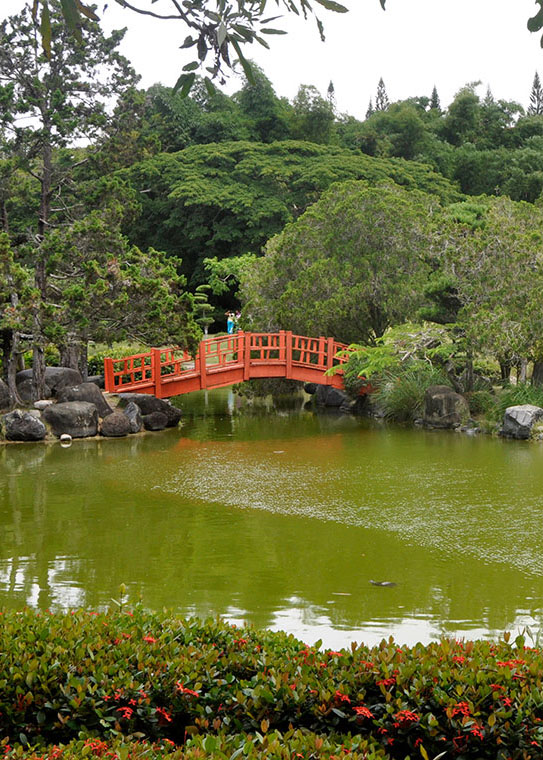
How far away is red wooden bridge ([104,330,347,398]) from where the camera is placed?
14422 millimetres

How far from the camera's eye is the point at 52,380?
46.0 ft

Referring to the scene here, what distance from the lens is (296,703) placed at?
2734mm

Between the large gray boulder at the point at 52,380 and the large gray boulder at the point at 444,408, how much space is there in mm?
6017

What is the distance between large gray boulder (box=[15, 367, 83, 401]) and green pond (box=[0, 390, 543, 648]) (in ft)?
6.28

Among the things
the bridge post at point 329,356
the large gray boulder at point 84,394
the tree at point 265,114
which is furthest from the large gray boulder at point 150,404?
the tree at point 265,114

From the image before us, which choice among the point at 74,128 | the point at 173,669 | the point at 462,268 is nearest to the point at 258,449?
the point at 462,268

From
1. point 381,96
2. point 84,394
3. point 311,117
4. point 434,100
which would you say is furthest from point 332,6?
point 381,96

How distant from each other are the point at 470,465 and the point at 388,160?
21.9 meters

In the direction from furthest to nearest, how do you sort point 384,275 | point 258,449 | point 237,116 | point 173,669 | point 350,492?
point 237,116 → point 384,275 → point 258,449 → point 350,492 → point 173,669

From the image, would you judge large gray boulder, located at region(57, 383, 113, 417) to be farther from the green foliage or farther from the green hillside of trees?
the green foliage

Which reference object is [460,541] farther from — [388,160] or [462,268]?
[388,160]

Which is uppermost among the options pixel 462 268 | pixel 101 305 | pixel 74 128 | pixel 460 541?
pixel 74 128

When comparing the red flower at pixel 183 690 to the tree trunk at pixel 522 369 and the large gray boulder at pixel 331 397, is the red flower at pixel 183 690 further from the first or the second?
the large gray boulder at pixel 331 397

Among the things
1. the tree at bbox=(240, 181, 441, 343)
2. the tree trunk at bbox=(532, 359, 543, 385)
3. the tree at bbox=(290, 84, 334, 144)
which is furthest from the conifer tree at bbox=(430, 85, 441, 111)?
the tree trunk at bbox=(532, 359, 543, 385)
